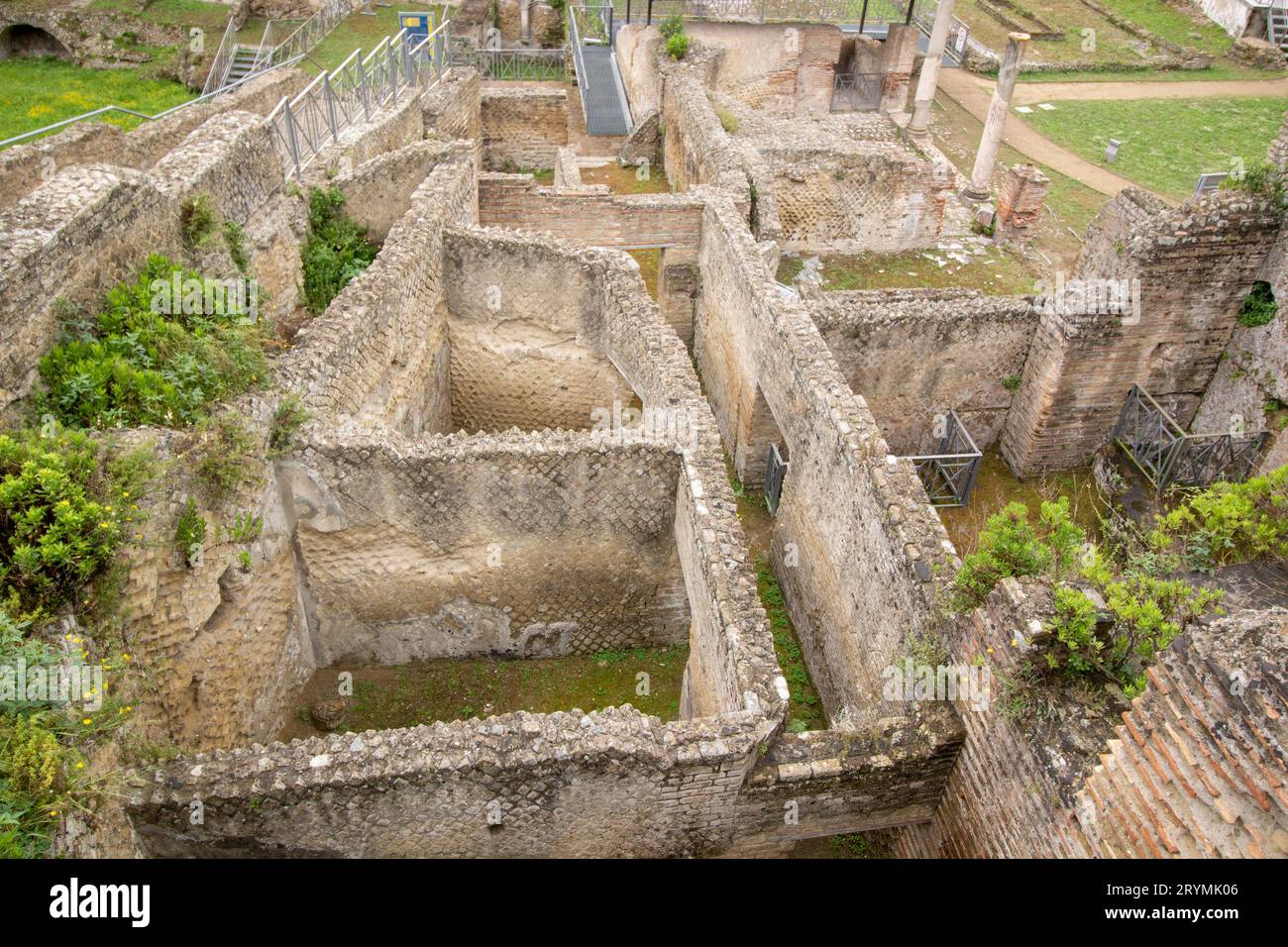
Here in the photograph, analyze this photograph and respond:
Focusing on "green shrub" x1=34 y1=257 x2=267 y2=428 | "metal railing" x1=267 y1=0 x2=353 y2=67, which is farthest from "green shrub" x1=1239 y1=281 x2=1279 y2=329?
"metal railing" x1=267 y1=0 x2=353 y2=67

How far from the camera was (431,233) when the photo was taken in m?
9.90

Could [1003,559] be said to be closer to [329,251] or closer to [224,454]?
[224,454]

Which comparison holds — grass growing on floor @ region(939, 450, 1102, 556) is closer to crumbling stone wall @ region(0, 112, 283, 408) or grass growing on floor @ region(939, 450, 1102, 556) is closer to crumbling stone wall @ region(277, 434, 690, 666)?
crumbling stone wall @ region(277, 434, 690, 666)

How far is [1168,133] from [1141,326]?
654 inches

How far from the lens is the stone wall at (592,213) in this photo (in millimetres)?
13031

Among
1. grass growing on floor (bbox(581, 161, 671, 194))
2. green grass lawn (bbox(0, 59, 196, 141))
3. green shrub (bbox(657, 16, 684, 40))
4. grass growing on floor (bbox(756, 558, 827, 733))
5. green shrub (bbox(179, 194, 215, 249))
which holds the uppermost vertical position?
green shrub (bbox(657, 16, 684, 40))

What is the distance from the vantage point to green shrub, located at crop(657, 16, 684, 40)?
19.5 metres

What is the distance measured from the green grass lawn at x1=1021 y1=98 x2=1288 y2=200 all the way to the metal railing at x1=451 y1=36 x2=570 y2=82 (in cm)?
1294

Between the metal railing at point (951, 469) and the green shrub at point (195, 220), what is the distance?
27.5 feet

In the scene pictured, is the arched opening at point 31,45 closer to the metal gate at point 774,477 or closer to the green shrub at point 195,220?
the green shrub at point 195,220

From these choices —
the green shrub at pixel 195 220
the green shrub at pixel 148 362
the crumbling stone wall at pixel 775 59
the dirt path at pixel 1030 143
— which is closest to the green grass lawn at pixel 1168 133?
the dirt path at pixel 1030 143

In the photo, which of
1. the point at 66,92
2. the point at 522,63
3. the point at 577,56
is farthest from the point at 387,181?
the point at 522,63

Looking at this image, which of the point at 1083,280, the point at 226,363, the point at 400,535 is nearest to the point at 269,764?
the point at 400,535

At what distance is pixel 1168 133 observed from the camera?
78.5 ft
